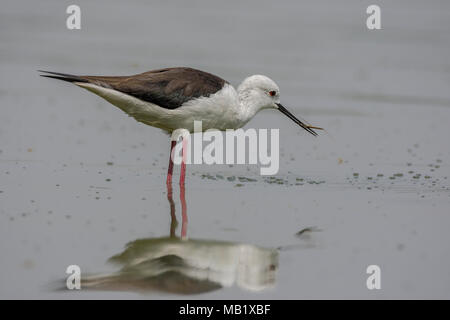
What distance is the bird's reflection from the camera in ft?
21.9

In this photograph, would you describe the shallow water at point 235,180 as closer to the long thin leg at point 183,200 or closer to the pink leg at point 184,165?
the long thin leg at point 183,200

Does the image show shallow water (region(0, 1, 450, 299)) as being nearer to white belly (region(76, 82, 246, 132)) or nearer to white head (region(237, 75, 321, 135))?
white belly (region(76, 82, 246, 132))

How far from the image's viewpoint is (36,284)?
6523 millimetres

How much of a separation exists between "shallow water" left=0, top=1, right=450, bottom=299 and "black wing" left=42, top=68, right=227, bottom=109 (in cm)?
102

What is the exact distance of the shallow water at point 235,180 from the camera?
7.07 m

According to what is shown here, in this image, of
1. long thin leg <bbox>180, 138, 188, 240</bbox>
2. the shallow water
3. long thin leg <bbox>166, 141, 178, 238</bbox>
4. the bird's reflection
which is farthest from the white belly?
the bird's reflection

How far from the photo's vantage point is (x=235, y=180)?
10.0 m

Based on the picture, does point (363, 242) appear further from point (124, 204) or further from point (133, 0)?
point (133, 0)

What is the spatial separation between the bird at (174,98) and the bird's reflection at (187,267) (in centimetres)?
200

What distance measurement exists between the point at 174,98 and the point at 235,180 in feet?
4.19

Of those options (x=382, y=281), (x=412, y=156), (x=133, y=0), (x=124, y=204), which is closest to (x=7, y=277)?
(x=124, y=204)

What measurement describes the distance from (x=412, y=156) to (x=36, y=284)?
657cm

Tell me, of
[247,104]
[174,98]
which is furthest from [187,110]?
[247,104]

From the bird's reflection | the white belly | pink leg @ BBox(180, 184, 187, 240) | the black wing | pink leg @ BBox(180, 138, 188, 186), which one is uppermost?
the black wing
